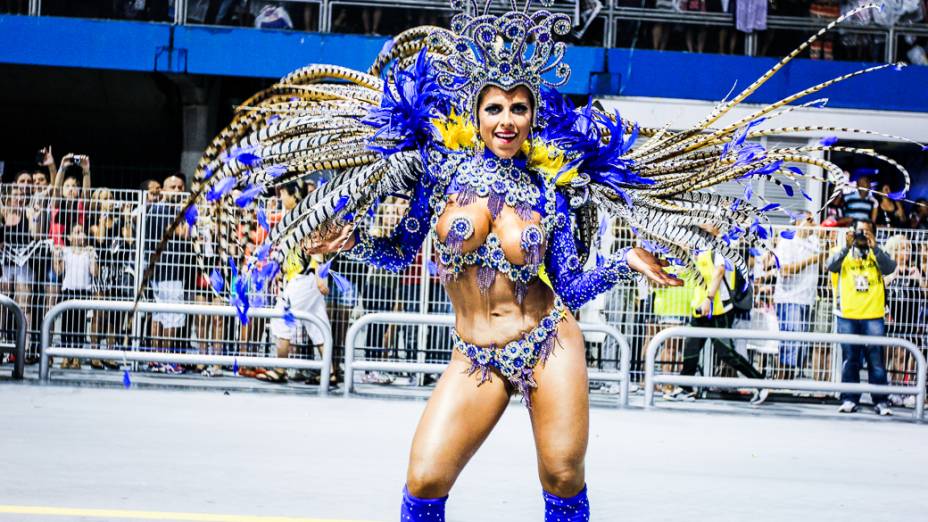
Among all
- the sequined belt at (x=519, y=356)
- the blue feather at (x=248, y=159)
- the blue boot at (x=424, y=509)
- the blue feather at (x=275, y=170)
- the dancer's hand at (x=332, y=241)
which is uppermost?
the blue feather at (x=248, y=159)

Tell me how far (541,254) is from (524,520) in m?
2.15

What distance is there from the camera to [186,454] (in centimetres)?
805

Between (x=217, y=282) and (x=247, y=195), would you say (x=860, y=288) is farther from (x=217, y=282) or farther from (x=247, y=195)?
(x=247, y=195)

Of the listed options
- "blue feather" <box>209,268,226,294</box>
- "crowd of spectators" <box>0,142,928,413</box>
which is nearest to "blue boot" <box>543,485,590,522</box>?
"blue feather" <box>209,268,226,294</box>

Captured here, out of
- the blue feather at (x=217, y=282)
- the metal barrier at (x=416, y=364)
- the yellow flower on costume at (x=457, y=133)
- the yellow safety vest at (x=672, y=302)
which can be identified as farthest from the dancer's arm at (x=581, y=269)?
the yellow safety vest at (x=672, y=302)

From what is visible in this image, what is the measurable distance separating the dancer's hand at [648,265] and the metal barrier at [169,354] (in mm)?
6544

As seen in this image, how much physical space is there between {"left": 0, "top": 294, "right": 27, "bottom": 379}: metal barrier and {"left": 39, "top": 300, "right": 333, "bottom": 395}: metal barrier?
18 cm

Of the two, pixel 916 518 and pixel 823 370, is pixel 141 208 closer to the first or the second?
pixel 823 370

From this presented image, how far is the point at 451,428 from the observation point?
4.56 m

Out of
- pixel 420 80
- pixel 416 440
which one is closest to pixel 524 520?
pixel 416 440

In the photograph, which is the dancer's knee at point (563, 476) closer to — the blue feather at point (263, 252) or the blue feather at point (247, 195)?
the blue feather at point (263, 252)

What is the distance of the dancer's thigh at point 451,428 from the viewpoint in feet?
14.9

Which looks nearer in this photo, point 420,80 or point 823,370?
point 420,80

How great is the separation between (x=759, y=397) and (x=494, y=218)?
26.9 ft
